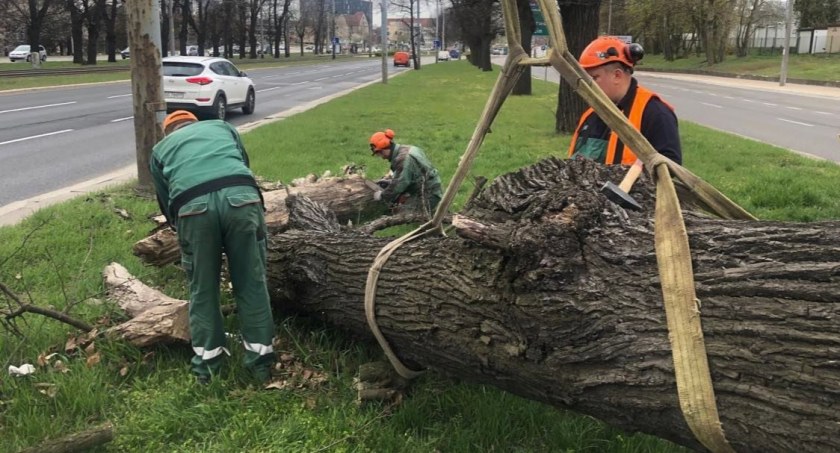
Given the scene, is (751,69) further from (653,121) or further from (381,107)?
(653,121)

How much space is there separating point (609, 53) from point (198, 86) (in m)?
14.1

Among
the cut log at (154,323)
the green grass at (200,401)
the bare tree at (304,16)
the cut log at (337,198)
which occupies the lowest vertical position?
the green grass at (200,401)

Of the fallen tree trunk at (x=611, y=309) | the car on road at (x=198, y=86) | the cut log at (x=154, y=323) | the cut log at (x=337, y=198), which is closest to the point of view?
the fallen tree trunk at (x=611, y=309)

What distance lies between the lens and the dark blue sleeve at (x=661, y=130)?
3.29 metres

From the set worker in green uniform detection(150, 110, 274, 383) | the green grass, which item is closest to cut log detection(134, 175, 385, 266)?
the green grass

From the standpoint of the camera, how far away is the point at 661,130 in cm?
329

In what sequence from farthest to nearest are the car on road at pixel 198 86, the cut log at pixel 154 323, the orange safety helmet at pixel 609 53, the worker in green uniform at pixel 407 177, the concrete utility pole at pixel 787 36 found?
1. the concrete utility pole at pixel 787 36
2. the car on road at pixel 198 86
3. the worker in green uniform at pixel 407 177
4. the cut log at pixel 154 323
5. the orange safety helmet at pixel 609 53

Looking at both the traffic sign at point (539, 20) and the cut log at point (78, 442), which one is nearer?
the traffic sign at point (539, 20)

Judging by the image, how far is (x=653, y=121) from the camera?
3305 millimetres

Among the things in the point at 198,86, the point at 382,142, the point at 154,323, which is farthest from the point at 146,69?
the point at 198,86

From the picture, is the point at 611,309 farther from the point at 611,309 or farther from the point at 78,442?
the point at 78,442

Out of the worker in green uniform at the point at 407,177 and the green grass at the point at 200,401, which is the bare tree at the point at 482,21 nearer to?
the worker in green uniform at the point at 407,177

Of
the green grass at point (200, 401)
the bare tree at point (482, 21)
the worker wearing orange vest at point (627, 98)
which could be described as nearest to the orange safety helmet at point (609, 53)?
the worker wearing orange vest at point (627, 98)

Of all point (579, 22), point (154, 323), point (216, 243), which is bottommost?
point (154, 323)
